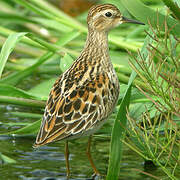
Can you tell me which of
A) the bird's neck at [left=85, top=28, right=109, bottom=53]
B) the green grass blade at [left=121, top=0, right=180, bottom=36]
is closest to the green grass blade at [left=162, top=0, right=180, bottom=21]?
the green grass blade at [left=121, top=0, right=180, bottom=36]

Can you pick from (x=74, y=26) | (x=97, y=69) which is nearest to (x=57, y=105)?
Result: (x=97, y=69)

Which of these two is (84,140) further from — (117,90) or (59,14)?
(59,14)

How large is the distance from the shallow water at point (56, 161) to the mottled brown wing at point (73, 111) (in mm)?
624

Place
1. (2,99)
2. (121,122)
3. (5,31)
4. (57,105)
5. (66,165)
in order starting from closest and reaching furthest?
(121,122) → (57,105) → (66,165) → (2,99) → (5,31)

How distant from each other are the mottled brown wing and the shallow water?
0.62 m

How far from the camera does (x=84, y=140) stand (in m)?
6.39

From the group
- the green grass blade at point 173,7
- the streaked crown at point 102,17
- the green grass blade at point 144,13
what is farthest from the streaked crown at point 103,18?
the green grass blade at point 173,7

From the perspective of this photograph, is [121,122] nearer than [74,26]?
Yes

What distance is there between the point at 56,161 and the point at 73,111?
3.26 ft

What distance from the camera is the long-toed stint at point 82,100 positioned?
498cm

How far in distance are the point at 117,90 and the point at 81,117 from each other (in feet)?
1.72

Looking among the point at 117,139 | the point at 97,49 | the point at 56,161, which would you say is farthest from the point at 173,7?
the point at 56,161

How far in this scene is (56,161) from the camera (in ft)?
19.2

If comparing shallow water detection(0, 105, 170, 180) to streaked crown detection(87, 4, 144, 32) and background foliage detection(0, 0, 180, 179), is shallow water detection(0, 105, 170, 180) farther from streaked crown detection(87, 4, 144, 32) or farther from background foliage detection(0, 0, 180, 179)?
streaked crown detection(87, 4, 144, 32)
